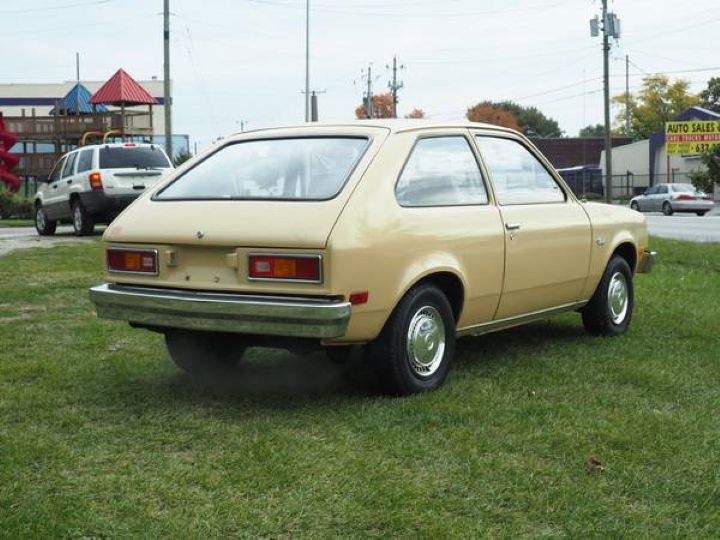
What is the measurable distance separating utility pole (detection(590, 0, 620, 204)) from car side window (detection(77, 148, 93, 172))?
2947cm

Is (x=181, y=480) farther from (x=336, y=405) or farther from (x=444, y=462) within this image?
(x=336, y=405)

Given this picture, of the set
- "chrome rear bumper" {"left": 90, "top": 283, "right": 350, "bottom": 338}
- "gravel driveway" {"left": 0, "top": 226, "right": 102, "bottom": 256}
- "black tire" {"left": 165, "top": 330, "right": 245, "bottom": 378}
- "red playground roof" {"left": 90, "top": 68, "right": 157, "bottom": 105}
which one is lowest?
"black tire" {"left": 165, "top": 330, "right": 245, "bottom": 378}

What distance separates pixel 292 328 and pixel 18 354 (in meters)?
2.67

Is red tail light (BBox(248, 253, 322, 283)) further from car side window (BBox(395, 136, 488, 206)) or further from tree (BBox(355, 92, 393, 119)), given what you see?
tree (BBox(355, 92, 393, 119))

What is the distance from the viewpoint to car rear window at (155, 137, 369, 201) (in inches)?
219

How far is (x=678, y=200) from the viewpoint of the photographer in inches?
1550

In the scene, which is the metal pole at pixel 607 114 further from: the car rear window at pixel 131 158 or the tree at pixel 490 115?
the tree at pixel 490 115

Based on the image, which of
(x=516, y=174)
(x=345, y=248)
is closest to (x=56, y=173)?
(x=516, y=174)

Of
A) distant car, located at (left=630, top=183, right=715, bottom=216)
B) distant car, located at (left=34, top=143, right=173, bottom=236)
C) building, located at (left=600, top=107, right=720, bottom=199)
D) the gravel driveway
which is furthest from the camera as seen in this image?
building, located at (left=600, top=107, right=720, bottom=199)

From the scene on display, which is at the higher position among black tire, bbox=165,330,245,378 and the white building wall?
the white building wall

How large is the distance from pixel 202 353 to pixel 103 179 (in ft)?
41.0

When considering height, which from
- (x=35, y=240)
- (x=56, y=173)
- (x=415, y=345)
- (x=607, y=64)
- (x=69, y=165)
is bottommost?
(x=415, y=345)

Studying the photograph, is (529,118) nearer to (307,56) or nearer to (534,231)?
(307,56)

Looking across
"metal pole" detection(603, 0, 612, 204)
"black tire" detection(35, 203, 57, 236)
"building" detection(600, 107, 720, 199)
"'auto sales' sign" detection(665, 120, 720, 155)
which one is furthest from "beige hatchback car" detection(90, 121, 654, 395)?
"'auto sales' sign" detection(665, 120, 720, 155)
